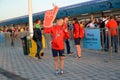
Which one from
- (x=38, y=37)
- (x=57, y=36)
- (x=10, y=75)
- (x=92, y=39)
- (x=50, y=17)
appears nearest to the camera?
(x=57, y=36)

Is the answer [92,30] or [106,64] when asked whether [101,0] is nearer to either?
[92,30]

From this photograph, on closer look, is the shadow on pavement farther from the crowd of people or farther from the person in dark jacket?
the person in dark jacket

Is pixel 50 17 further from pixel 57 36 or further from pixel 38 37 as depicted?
pixel 38 37

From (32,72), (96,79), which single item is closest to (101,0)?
(32,72)

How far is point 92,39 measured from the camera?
19.6 m

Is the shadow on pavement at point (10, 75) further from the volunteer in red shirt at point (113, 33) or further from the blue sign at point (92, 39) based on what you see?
the blue sign at point (92, 39)

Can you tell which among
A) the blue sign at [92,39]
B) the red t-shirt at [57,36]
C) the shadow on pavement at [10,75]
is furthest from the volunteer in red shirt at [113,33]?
the shadow on pavement at [10,75]

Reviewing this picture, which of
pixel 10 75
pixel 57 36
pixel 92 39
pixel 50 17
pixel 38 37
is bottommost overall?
pixel 10 75

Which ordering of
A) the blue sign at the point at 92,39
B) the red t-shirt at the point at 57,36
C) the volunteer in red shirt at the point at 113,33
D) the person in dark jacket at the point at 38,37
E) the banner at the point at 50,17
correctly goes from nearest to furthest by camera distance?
the red t-shirt at the point at 57,36 → the banner at the point at 50,17 → the volunteer in red shirt at the point at 113,33 → the person in dark jacket at the point at 38,37 → the blue sign at the point at 92,39

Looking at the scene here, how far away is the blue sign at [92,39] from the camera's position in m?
19.1

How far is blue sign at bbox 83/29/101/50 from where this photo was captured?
19108 millimetres

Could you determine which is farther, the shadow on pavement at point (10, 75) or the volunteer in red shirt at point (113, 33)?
the volunteer in red shirt at point (113, 33)

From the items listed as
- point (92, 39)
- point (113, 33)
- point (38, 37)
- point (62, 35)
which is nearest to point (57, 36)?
point (62, 35)

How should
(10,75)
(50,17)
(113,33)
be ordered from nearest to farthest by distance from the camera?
(10,75), (50,17), (113,33)
